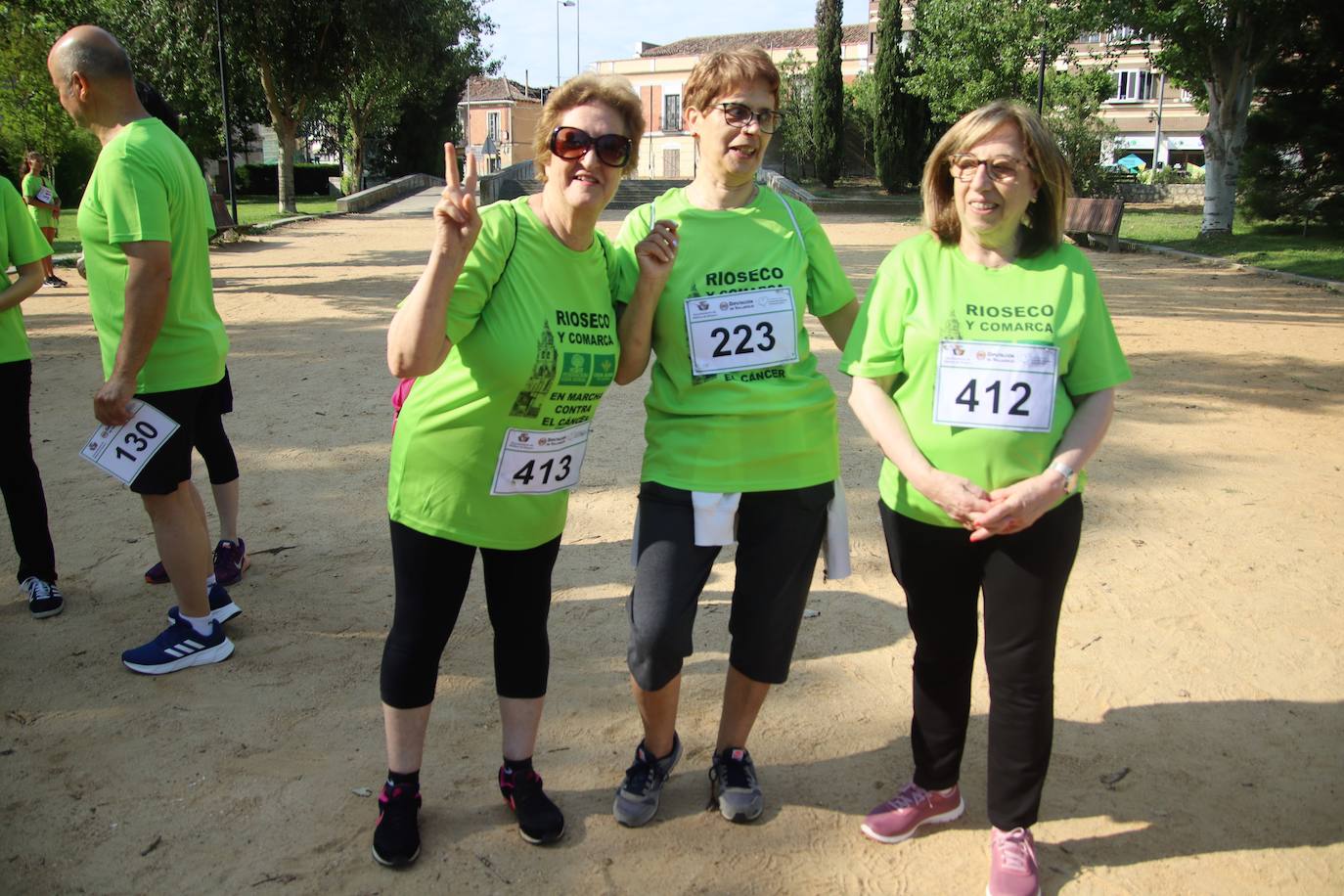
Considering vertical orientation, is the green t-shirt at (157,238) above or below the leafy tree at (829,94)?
below

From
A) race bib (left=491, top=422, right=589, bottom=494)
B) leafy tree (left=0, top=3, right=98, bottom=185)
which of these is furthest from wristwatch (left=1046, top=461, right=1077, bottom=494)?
leafy tree (left=0, top=3, right=98, bottom=185)

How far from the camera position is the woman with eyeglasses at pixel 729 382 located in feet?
8.15

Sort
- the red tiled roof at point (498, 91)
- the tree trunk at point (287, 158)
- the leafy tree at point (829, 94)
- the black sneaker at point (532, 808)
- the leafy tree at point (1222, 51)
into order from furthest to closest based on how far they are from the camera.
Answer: the red tiled roof at point (498, 91), the leafy tree at point (829, 94), the tree trunk at point (287, 158), the leafy tree at point (1222, 51), the black sneaker at point (532, 808)

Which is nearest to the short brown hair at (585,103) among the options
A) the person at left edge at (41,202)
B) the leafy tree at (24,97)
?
the person at left edge at (41,202)

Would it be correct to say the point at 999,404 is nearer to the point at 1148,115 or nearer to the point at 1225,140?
the point at 1225,140

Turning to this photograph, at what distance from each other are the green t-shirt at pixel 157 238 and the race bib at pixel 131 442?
136 millimetres

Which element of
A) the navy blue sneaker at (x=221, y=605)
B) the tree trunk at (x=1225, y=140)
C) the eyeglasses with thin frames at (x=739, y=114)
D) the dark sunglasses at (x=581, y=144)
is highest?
the tree trunk at (x=1225, y=140)

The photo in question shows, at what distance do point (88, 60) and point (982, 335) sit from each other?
9.63 feet

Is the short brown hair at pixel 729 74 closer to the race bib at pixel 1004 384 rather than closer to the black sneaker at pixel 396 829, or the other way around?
the race bib at pixel 1004 384

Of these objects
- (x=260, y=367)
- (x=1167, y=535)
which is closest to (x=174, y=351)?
(x=1167, y=535)

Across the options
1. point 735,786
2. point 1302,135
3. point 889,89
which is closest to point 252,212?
point 889,89

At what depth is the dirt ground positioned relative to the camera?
2.56 meters

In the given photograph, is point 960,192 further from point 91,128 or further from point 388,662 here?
point 91,128

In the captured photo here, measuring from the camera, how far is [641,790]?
273 cm
